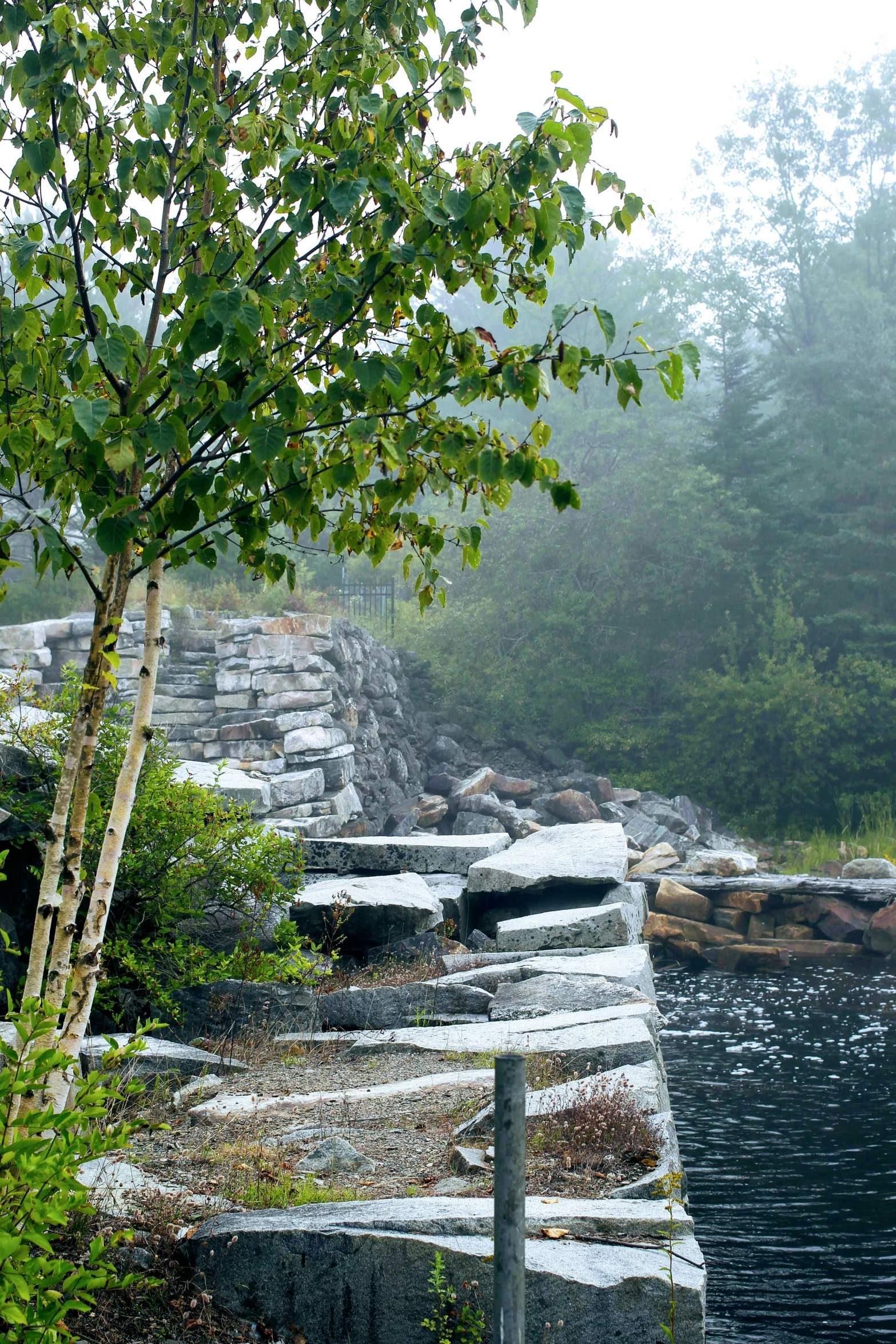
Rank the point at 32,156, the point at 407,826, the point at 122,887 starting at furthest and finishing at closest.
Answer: the point at 407,826, the point at 122,887, the point at 32,156

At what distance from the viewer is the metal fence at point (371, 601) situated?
2308cm

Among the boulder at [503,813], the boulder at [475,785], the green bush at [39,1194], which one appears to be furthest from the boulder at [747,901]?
the green bush at [39,1194]

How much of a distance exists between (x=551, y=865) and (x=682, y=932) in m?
4.72

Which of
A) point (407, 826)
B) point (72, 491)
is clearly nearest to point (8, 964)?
point (72, 491)

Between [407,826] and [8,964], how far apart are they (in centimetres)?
1135

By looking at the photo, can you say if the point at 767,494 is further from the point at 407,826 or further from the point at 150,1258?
the point at 150,1258

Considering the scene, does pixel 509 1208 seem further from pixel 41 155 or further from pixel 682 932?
pixel 682 932

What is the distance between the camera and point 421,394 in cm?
315

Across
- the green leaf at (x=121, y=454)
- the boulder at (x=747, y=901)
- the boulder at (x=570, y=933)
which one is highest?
the green leaf at (x=121, y=454)

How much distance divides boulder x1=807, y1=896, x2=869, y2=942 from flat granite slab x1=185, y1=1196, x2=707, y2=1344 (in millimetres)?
11023

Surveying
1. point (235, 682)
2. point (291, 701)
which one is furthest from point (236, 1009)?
point (235, 682)

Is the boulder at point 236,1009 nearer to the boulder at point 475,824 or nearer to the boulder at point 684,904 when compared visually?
the boulder at point 684,904

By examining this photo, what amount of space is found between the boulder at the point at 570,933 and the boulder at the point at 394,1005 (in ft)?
4.53

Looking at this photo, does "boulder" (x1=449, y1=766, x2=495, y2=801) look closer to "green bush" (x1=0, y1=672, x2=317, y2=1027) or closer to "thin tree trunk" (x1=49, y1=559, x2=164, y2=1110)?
"green bush" (x1=0, y1=672, x2=317, y2=1027)
